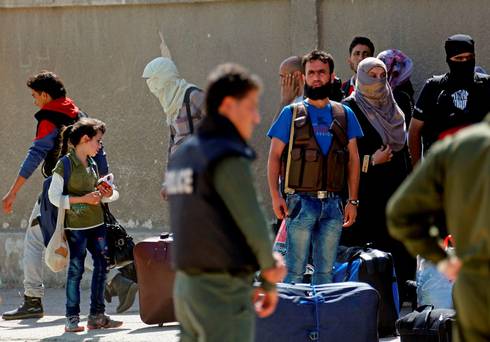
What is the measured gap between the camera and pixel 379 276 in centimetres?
805

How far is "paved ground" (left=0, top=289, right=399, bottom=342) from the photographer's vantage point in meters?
8.45

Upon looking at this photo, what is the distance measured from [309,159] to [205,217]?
2.96 metres

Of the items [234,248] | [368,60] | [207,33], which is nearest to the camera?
[234,248]

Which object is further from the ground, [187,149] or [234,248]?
[187,149]

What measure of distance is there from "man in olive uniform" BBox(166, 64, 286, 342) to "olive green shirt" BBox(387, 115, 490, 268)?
1.83ft

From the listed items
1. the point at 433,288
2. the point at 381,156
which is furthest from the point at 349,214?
the point at 381,156

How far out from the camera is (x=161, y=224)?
36.2ft

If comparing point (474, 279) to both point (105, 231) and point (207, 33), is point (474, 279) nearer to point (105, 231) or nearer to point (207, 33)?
point (105, 231)

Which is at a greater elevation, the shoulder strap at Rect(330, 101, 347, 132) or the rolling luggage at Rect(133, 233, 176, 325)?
the shoulder strap at Rect(330, 101, 347, 132)

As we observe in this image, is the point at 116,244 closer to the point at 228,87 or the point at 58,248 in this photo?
the point at 58,248

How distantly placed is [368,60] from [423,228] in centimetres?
428

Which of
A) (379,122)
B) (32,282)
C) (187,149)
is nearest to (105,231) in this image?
(32,282)

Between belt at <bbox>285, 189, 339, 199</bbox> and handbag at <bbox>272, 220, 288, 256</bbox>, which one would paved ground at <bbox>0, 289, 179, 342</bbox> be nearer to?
handbag at <bbox>272, 220, 288, 256</bbox>

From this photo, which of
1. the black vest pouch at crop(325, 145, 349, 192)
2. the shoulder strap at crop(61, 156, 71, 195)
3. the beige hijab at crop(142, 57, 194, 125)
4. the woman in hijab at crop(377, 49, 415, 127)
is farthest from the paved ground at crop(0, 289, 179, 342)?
the woman in hijab at crop(377, 49, 415, 127)
